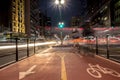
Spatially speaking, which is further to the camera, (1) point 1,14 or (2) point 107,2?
(2) point 107,2

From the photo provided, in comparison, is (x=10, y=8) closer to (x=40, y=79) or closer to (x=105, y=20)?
(x=105, y=20)

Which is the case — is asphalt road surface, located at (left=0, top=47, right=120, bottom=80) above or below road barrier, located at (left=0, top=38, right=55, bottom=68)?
below

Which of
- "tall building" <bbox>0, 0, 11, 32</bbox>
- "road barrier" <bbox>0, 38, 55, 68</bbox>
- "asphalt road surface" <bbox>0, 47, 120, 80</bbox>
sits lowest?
"asphalt road surface" <bbox>0, 47, 120, 80</bbox>

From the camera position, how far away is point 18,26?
119 m

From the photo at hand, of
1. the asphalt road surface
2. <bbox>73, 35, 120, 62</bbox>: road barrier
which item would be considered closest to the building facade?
<bbox>73, 35, 120, 62</bbox>: road barrier

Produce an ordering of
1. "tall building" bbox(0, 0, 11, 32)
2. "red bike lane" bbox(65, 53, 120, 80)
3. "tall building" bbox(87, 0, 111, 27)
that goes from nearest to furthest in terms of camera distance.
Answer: "red bike lane" bbox(65, 53, 120, 80), "tall building" bbox(0, 0, 11, 32), "tall building" bbox(87, 0, 111, 27)

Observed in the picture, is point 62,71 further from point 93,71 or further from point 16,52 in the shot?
point 16,52

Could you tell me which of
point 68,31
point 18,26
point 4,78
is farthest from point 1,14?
point 4,78

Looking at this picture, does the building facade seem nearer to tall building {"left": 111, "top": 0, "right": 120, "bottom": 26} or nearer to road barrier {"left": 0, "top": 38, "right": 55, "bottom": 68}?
tall building {"left": 111, "top": 0, "right": 120, "bottom": 26}

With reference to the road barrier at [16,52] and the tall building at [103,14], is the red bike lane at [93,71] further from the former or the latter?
the tall building at [103,14]

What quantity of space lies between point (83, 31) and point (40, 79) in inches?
5663

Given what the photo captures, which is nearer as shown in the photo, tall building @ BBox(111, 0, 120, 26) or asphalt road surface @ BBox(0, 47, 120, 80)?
asphalt road surface @ BBox(0, 47, 120, 80)

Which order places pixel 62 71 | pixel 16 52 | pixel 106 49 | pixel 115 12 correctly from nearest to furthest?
pixel 62 71
pixel 16 52
pixel 106 49
pixel 115 12

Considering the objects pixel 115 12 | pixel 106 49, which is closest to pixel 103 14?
pixel 115 12
